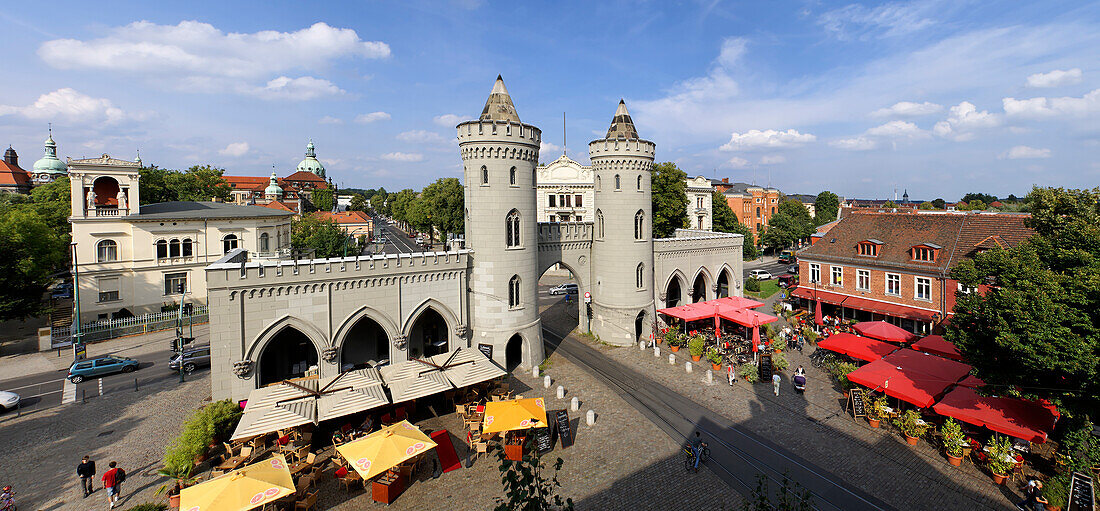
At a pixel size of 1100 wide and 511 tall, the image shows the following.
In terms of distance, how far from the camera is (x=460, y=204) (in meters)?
63.0

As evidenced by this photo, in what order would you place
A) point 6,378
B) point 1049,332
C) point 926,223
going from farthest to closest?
point 926,223 < point 6,378 < point 1049,332

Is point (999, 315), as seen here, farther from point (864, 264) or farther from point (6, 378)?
point (6, 378)

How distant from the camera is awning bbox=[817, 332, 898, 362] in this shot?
22.2 meters

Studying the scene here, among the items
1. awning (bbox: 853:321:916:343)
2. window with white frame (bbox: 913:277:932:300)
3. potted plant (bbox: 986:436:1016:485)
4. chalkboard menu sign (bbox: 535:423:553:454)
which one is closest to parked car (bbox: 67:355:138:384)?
chalkboard menu sign (bbox: 535:423:553:454)

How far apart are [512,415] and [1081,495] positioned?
16.4 meters

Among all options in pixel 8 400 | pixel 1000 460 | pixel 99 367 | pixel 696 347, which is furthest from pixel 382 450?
pixel 99 367

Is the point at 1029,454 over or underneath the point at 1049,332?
underneath

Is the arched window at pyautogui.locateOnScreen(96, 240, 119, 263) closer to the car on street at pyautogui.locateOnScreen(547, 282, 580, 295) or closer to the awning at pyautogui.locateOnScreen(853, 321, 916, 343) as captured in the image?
the car on street at pyautogui.locateOnScreen(547, 282, 580, 295)

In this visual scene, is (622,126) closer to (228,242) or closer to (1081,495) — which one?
(1081,495)

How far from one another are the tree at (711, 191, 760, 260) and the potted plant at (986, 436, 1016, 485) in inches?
2240

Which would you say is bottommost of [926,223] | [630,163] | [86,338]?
[86,338]

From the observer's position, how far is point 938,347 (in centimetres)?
2241

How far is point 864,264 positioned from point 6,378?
2161 inches

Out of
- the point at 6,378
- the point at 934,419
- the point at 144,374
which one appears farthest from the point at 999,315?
the point at 6,378
